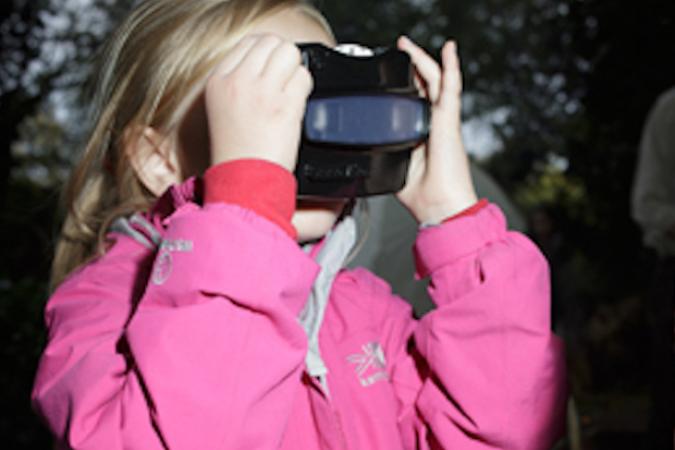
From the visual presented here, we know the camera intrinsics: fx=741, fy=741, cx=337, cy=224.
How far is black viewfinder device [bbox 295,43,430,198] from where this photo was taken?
958 millimetres

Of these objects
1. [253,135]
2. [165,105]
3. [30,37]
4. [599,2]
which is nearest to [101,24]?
[30,37]

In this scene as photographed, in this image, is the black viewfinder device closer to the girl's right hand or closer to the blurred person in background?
the girl's right hand

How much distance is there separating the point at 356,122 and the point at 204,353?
356mm

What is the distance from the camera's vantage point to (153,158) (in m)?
1.20

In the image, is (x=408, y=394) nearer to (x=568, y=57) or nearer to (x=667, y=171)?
(x=667, y=171)

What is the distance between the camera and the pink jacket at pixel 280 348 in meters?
0.83

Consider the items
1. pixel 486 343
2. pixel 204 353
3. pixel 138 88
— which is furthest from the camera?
pixel 138 88

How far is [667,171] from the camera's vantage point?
104 inches

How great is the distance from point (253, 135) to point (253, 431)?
351mm

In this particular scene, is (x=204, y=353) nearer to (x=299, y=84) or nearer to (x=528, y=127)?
(x=299, y=84)

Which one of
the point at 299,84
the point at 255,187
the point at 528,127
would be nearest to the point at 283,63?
the point at 299,84

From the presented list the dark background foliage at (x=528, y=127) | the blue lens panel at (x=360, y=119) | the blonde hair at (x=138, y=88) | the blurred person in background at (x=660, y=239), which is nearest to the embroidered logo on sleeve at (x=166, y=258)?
the blue lens panel at (x=360, y=119)

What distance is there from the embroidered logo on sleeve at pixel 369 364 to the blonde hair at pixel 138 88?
44 cm

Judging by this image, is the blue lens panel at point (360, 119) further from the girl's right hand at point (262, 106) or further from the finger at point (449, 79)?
the finger at point (449, 79)
